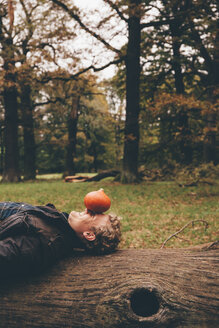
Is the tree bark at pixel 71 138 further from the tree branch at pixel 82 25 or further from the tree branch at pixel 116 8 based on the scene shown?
the tree branch at pixel 116 8

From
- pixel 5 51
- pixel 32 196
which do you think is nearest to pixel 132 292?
pixel 32 196

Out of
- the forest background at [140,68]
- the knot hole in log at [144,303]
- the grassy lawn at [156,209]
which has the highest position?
the forest background at [140,68]

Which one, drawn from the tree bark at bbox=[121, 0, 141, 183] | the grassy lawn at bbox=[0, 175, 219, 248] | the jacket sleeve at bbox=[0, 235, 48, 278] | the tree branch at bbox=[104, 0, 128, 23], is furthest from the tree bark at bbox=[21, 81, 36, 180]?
the jacket sleeve at bbox=[0, 235, 48, 278]

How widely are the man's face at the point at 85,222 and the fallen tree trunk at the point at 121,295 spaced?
1.10 feet

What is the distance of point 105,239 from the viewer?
2754mm

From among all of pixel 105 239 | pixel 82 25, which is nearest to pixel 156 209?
pixel 105 239

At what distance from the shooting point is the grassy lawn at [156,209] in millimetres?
5621

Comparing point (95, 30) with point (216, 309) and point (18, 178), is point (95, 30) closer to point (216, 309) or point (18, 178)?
point (18, 178)

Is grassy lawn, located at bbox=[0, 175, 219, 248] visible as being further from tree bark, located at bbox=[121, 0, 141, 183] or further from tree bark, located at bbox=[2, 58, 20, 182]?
tree bark, located at bbox=[2, 58, 20, 182]

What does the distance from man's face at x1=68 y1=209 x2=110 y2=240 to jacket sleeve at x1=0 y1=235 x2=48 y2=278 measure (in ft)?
1.44

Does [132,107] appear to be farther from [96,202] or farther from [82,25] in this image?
[96,202]

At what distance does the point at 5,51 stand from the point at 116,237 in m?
14.7

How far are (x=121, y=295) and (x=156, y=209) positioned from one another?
628 centimetres

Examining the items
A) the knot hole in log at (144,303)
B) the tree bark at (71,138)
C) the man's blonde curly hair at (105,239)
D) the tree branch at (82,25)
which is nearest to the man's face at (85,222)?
the man's blonde curly hair at (105,239)
